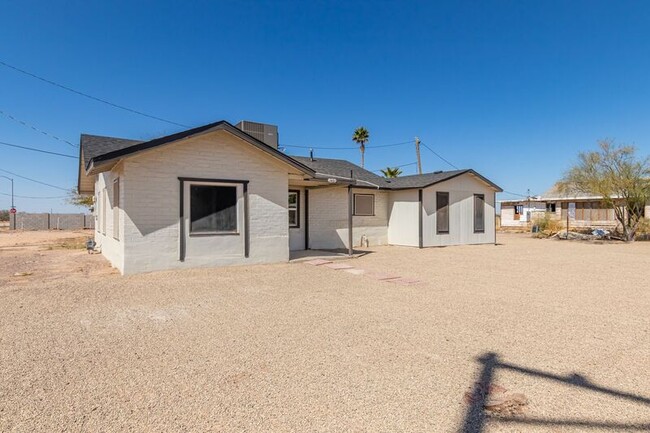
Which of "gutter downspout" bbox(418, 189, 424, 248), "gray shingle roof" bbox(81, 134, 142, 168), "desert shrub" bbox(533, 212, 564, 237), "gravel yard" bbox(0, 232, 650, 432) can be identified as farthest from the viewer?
"desert shrub" bbox(533, 212, 564, 237)

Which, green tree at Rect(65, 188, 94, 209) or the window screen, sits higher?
green tree at Rect(65, 188, 94, 209)

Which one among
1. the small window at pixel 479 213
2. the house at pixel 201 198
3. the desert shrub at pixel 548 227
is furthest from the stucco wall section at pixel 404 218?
the desert shrub at pixel 548 227

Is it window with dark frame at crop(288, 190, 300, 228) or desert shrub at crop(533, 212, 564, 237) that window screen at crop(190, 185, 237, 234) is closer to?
window with dark frame at crop(288, 190, 300, 228)

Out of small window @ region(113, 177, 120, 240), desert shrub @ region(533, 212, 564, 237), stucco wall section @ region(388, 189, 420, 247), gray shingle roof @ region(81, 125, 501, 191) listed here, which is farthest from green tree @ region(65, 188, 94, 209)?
desert shrub @ region(533, 212, 564, 237)

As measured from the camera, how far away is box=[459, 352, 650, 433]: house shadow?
2.51 metres

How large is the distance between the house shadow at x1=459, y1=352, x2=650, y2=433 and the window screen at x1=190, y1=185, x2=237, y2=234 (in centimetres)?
728

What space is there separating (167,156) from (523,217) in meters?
37.2

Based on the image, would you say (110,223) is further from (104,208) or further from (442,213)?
(442,213)

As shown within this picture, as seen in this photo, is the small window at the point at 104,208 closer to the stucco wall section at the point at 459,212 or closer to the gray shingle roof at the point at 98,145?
the gray shingle roof at the point at 98,145

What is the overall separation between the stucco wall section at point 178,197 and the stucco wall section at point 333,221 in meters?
3.71

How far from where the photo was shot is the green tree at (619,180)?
19.4m

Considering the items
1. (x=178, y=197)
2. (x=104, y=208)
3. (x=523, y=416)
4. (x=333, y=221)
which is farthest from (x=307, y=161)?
(x=523, y=416)

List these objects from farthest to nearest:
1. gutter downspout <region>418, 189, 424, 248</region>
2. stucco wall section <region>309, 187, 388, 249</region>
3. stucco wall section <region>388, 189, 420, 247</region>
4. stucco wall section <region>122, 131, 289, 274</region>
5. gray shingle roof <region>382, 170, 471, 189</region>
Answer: stucco wall section <region>388, 189, 420, 247</region>
gray shingle roof <region>382, 170, 471, 189</region>
gutter downspout <region>418, 189, 424, 248</region>
stucco wall section <region>309, 187, 388, 249</region>
stucco wall section <region>122, 131, 289, 274</region>

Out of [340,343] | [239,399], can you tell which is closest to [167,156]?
[340,343]
